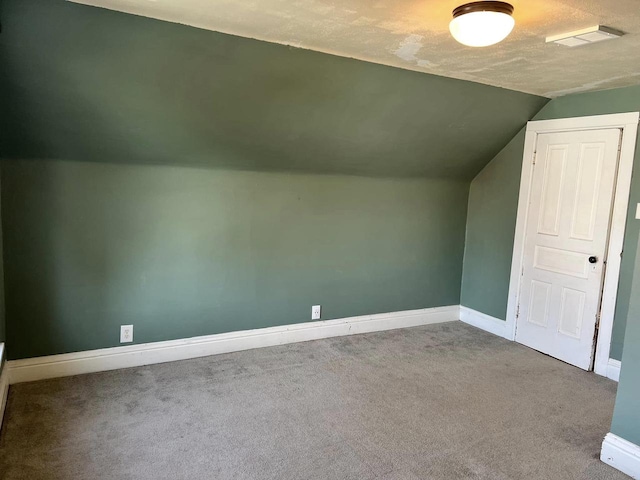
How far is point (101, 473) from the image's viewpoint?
2.18m

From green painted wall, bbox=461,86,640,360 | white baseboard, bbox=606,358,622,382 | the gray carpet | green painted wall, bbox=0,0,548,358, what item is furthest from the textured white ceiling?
the gray carpet

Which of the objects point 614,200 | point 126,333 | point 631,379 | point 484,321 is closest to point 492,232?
point 484,321

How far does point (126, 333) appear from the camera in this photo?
3.32 meters

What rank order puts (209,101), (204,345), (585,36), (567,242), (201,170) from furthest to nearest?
(567,242) < (204,345) < (201,170) < (209,101) < (585,36)

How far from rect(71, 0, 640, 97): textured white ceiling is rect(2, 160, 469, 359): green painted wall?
1.26 metres

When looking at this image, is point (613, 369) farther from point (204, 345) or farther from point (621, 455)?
point (204, 345)

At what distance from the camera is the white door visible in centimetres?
355

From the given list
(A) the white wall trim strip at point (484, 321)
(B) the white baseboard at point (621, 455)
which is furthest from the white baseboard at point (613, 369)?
(B) the white baseboard at point (621, 455)

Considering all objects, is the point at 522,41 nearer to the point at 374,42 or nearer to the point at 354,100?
the point at 374,42

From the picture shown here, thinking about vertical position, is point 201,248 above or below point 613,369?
above

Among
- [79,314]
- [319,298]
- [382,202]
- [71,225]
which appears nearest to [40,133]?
[71,225]

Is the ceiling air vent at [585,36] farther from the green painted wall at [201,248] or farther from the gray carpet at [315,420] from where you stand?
the gray carpet at [315,420]

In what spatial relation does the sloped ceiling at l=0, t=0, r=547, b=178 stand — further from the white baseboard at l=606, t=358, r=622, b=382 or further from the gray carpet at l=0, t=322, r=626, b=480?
the white baseboard at l=606, t=358, r=622, b=382

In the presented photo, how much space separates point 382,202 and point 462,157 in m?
0.86
